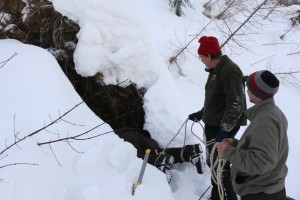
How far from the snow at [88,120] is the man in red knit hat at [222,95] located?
0.85 metres

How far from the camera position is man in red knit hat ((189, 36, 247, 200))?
3.21m

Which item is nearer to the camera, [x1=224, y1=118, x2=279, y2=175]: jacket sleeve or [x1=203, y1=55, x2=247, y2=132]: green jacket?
[x1=224, y1=118, x2=279, y2=175]: jacket sleeve

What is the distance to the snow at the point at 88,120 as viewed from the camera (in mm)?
2684

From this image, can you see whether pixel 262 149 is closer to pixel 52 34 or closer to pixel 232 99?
pixel 232 99

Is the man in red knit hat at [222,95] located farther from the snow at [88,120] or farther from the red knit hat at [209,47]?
the snow at [88,120]

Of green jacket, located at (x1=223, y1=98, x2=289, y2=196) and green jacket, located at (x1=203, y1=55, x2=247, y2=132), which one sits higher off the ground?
green jacket, located at (x1=203, y1=55, x2=247, y2=132)

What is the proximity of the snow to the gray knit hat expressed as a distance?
144 centimetres

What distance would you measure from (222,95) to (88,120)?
1602 millimetres

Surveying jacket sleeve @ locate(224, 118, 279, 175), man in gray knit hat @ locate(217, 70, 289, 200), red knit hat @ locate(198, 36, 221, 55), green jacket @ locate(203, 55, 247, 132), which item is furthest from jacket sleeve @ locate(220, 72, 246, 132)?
jacket sleeve @ locate(224, 118, 279, 175)

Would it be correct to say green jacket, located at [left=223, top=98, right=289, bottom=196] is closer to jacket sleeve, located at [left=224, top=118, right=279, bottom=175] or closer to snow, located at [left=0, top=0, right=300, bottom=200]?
jacket sleeve, located at [left=224, top=118, right=279, bottom=175]

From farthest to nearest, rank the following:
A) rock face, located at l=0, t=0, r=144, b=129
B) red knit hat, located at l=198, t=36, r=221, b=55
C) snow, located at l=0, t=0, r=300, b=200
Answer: rock face, located at l=0, t=0, r=144, b=129
red knit hat, located at l=198, t=36, r=221, b=55
snow, located at l=0, t=0, r=300, b=200

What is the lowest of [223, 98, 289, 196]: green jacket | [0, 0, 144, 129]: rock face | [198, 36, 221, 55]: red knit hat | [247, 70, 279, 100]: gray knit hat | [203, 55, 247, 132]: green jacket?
[223, 98, 289, 196]: green jacket

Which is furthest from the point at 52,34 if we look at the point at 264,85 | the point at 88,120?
the point at 264,85

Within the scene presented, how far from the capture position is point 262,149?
7.45 feet
